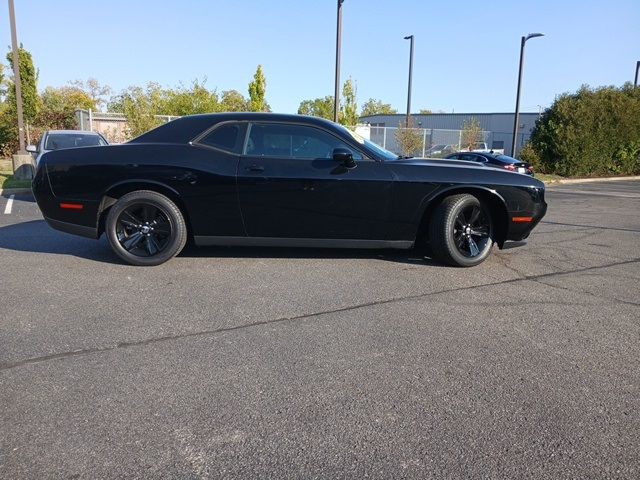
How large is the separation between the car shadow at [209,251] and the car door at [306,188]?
1.93ft

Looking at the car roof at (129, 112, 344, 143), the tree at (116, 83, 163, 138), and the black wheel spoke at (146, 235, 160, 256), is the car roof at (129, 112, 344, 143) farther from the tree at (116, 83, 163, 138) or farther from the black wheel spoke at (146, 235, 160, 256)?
the tree at (116, 83, 163, 138)

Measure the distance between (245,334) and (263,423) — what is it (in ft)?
3.77

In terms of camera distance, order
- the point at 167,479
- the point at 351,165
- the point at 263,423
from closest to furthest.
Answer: the point at 167,479
the point at 263,423
the point at 351,165

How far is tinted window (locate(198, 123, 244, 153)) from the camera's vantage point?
535 centimetres

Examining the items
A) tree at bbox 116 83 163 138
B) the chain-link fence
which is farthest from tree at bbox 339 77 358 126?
tree at bbox 116 83 163 138

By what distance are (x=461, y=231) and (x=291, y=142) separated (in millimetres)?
2039

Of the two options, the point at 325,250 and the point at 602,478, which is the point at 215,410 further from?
the point at 325,250

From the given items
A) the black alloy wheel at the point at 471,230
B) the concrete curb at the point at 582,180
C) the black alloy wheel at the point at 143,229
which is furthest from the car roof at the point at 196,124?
the concrete curb at the point at 582,180

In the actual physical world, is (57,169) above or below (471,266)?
above

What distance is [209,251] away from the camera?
6.05 metres

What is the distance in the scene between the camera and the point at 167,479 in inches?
82.5

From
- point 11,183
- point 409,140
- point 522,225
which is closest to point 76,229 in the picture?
point 522,225

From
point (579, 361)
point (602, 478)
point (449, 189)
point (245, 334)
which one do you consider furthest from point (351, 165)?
point (602, 478)

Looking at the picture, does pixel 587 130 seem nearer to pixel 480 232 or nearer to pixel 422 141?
pixel 422 141
